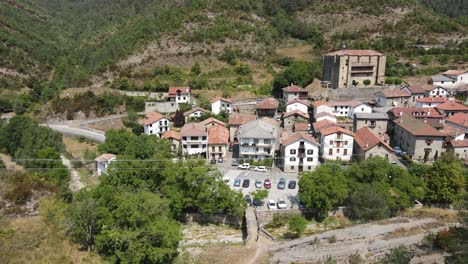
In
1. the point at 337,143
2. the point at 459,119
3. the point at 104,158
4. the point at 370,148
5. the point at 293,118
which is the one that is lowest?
the point at 104,158

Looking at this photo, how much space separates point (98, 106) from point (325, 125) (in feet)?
103

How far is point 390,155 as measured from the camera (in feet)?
97.3

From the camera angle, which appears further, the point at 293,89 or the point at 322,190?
the point at 293,89

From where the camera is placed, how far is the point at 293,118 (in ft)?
123

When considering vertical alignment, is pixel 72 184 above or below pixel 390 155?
below

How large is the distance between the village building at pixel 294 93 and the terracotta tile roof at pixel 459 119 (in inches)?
610

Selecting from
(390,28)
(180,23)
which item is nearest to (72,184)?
(180,23)

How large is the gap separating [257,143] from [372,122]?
12.2 metres

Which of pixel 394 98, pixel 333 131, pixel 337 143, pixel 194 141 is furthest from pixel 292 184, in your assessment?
pixel 394 98

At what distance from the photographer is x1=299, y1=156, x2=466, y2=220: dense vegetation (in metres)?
23.1

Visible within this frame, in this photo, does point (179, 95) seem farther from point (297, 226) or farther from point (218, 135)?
point (297, 226)

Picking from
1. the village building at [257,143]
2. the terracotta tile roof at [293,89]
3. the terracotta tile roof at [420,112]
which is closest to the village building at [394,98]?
the terracotta tile roof at [420,112]

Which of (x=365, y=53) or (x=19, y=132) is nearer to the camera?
(x=19, y=132)

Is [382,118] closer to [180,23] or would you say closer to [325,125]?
[325,125]
